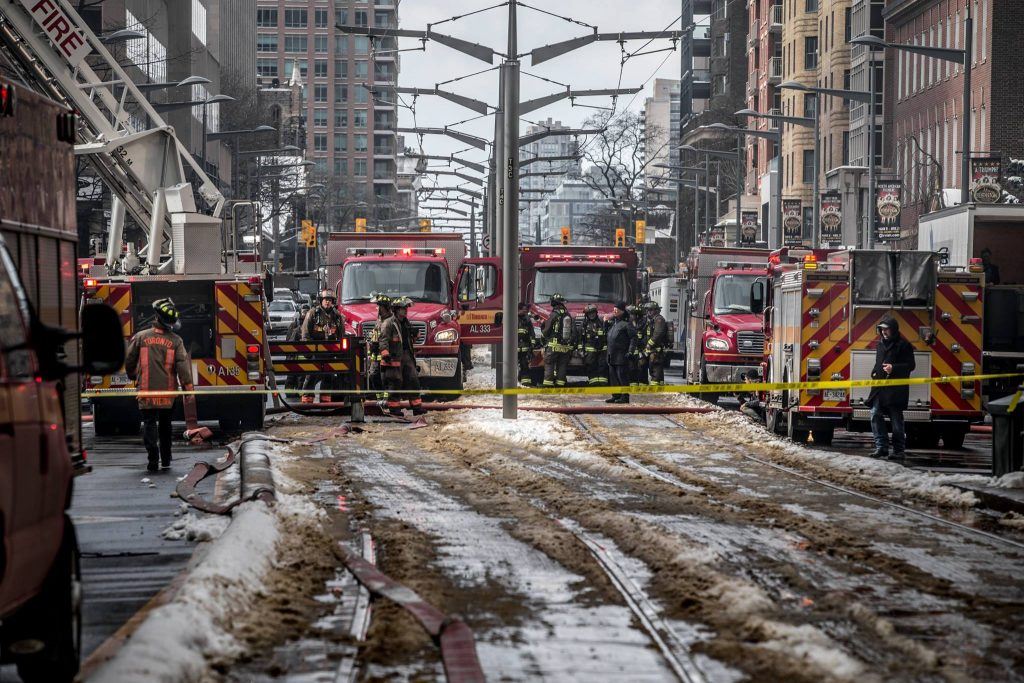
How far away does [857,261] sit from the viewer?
22.6m

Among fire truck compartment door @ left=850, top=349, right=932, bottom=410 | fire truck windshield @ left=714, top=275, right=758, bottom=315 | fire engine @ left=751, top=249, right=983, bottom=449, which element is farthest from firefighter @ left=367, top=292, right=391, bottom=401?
fire truck windshield @ left=714, top=275, right=758, bottom=315

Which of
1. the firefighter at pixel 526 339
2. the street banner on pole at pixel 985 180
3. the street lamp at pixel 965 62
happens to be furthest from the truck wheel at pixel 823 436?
the street banner on pole at pixel 985 180

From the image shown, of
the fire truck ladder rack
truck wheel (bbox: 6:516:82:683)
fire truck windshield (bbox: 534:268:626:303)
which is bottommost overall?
truck wheel (bbox: 6:516:82:683)

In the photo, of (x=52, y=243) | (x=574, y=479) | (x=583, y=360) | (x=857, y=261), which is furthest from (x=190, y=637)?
(x=583, y=360)

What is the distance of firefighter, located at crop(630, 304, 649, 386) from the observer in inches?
1198

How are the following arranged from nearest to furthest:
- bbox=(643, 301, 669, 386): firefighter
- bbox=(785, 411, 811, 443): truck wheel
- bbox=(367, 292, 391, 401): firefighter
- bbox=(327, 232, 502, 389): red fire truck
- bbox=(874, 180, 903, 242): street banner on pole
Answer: bbox=(785, 411, 811, 443): truck wheel, bbox=(367, 292, 391, 401): firefighter, bbox=(327, 232, 502, 389): red fire truck, bbox=(643, 301, 669, 386): firefighter, bbox=(874, 180, 903, 242): street banner on pole

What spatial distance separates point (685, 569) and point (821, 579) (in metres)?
0.81

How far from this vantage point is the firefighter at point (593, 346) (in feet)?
104

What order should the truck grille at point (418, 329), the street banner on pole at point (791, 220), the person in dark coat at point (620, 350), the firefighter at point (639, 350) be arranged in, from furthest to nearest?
the street banner on pole at point (791, 220), the firefighter at point (639, 350), the person in dark coat at point (620, 350), the truck grille at point (418, 329)

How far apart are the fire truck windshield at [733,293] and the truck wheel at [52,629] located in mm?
26264

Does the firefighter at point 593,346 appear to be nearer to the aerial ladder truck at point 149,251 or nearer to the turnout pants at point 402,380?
the turnout pants at point 402,380

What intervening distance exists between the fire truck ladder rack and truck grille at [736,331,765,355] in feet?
36.5

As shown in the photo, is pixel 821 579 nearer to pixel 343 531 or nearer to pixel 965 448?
pixel 343 531

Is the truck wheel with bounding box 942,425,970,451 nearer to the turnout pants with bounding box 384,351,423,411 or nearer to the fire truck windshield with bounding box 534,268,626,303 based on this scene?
the turnout pants with bounding box 384,351,423,411
